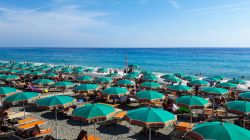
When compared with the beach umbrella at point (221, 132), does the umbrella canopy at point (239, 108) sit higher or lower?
lower

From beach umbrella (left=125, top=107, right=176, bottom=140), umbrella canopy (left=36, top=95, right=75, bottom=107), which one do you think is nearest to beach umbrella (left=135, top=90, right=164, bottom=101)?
beach umbrella (left=125, top=107, right=176, bottom=140)

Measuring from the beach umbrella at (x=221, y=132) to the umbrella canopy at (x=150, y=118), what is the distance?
1924 mm

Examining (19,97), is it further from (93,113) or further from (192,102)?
(192,102)

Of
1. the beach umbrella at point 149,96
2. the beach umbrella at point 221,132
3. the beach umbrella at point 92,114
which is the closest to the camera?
the beach umbrella at point 221,132

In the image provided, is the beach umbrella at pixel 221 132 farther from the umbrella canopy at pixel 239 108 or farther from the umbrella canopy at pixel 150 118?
the umbrella canopy at pixel 239 108

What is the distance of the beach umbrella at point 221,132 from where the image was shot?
6418 mm

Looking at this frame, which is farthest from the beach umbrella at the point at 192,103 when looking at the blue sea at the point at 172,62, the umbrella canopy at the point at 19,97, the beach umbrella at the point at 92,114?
the blue sea at the point at 172,62

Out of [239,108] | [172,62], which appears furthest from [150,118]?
[172,62]

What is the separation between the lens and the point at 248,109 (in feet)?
35.6

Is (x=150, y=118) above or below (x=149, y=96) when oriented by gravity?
above

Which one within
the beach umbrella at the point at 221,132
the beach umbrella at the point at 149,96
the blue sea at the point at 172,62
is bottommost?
the blue sea at the point at 172,62

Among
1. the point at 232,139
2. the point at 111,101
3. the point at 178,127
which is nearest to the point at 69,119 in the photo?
the point at 111,101

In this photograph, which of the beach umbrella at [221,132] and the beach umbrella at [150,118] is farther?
the beach umbrella at [150,118]

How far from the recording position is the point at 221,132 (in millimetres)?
6598
